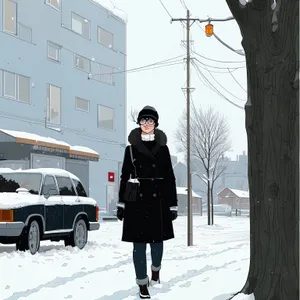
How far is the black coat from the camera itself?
7.64 m

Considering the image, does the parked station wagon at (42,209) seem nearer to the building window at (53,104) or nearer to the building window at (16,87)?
the building window at (16,87)

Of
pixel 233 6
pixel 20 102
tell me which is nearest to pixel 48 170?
pixel 233 6

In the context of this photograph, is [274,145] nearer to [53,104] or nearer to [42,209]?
[42,209]

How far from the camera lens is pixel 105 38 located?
45219 millimetres

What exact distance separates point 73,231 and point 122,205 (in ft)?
29.1

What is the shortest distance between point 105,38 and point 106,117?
16.2 ft

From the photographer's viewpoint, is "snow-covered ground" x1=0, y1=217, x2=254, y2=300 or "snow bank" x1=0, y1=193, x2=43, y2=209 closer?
"snow-covered ground" x1=0, y1=217, x2=254, y2=300

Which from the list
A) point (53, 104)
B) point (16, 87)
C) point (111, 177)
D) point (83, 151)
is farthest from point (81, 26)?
point (111, 177)

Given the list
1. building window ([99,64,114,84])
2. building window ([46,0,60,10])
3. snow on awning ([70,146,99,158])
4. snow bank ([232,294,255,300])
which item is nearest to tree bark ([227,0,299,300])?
snow bank ([232,294,255,300])

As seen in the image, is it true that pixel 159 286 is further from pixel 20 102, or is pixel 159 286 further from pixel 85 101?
pixel 85 101

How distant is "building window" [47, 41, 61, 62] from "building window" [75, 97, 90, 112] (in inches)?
126

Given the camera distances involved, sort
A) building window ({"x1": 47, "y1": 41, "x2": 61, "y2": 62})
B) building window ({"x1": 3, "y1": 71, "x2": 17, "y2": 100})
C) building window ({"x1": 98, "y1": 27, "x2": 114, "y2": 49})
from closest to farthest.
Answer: building window ({"x1": 3, "y1": 71, "x2": 17, "y2": 100}) < building window ({"x1": 47, "y1": 41, "x2": 61, "y2": 62}) < building window ({"x1": 98, "y1": 27, "x2": 114, "y2": 49})

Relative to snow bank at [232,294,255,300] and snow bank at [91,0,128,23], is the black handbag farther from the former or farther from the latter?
snow bank at [91,0,128,23]

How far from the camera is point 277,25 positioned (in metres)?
6.37
